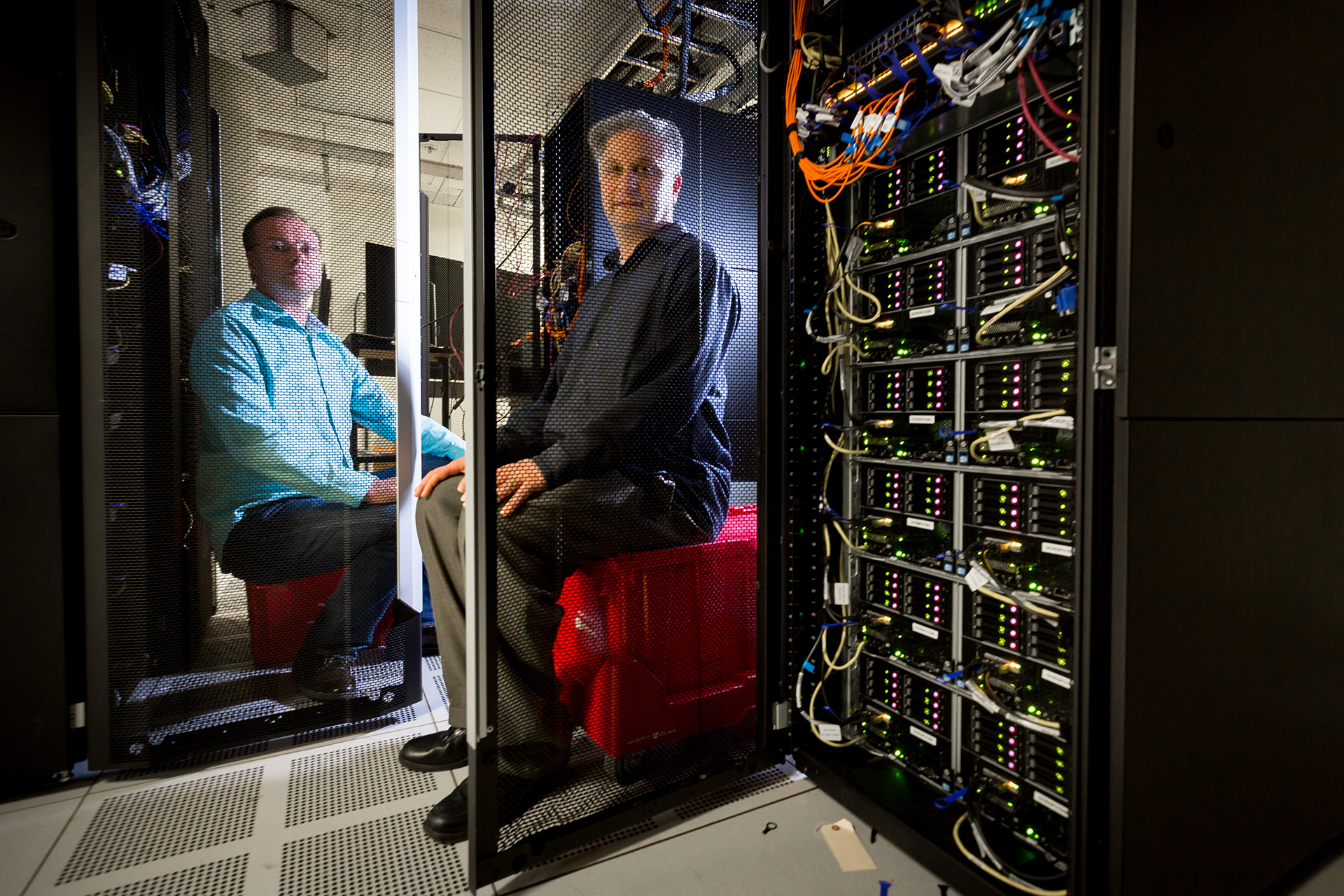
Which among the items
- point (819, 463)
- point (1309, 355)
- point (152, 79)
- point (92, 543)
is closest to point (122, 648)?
point (92, 543)

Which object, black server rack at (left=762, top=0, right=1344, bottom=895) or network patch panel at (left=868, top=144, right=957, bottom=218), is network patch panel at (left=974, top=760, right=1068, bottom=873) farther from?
network patch panel at (left=868, top=144, right=957, bottom=218)

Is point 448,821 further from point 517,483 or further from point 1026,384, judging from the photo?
point 1026,384

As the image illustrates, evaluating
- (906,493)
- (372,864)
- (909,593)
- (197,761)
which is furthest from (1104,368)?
(197,761)

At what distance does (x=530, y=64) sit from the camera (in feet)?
4.28

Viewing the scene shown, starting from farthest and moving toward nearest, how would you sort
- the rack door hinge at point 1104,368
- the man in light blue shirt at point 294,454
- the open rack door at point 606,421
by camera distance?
the man in light blue shirt at point 294,454 → the open rack door at point 606,421 → the rack door hinge at point 1104,368

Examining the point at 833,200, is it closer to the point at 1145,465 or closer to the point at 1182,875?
the point at 1145,465

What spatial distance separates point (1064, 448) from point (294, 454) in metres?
2.05

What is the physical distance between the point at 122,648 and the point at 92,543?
0.31 meters

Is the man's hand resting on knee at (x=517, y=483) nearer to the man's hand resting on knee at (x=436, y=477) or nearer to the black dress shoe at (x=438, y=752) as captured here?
the man's hand resting on knee at (x=436, y=477)

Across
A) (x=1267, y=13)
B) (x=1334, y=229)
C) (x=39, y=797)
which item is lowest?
(x=39, y=797)

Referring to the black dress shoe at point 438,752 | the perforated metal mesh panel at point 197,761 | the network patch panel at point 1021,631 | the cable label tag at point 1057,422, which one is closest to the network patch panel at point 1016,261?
the cable label tag at point 1057,422

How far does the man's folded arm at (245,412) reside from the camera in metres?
1.81

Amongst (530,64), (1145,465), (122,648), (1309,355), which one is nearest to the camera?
(1145,465)

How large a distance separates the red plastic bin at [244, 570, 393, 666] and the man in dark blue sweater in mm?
843
